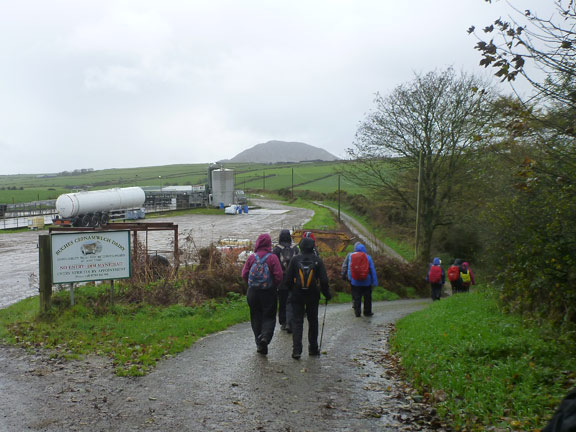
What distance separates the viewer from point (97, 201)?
4866 centimetres

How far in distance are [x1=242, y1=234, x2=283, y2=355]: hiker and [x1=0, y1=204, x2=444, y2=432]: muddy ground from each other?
36 centimetres

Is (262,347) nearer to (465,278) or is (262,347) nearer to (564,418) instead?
(564,418)

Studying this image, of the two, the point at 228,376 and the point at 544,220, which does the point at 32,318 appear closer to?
the point at 228,376

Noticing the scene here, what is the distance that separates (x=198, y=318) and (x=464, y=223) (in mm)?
22717

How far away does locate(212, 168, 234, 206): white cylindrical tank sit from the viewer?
7514 centimetres

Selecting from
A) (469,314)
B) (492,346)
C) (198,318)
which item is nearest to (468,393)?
(492,346)

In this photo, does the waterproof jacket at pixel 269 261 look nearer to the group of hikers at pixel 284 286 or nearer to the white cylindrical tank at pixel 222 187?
the group of hikers at pixel 284 286

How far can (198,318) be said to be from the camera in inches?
456

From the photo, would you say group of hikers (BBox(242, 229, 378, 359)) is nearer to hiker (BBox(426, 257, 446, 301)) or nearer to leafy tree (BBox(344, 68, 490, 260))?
hiker (BBox(426, 257, 446, 301))

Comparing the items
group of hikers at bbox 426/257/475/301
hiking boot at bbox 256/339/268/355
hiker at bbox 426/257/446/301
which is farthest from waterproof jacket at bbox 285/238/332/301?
group of hikers at bbox 426/257/475/301

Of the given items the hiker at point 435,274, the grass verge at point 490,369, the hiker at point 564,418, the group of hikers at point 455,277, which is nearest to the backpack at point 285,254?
the grass verge at point 490,369

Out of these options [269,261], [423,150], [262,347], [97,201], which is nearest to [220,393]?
[262,347]

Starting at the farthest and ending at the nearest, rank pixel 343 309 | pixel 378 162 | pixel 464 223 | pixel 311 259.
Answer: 1. pixel 378 162
2. pixel 464 223
3. pixel 343 309
4. pixel 311 259

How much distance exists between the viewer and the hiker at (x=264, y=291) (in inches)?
330
